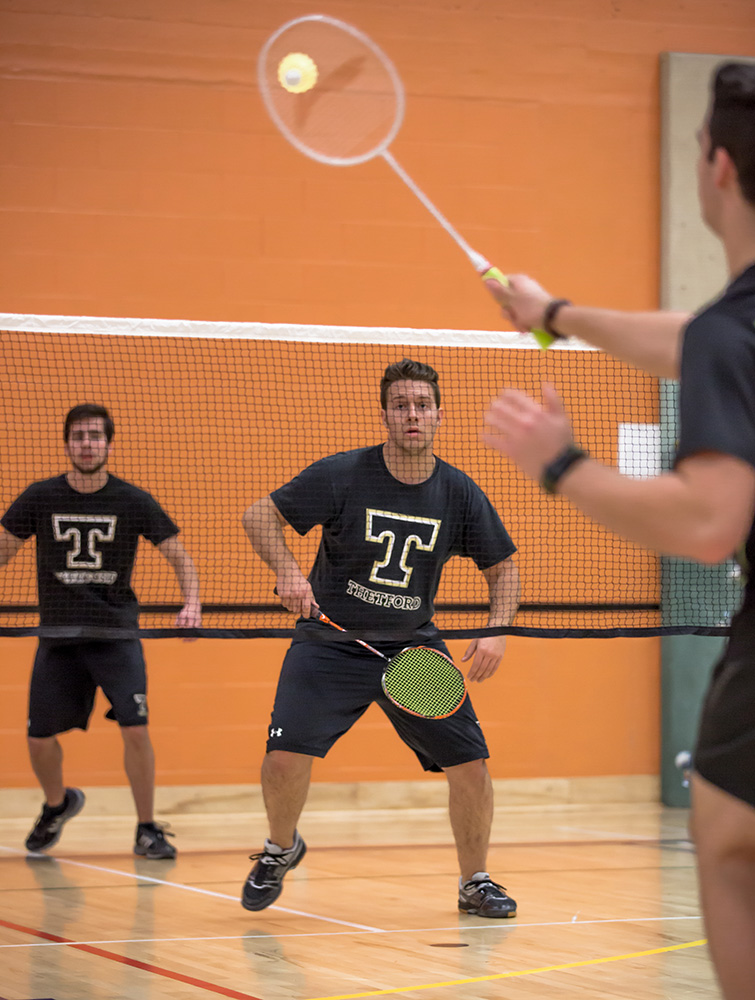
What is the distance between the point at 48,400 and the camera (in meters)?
7.14

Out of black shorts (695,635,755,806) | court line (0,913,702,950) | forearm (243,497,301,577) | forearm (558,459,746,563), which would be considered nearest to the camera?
forearm (558,459,746,563)

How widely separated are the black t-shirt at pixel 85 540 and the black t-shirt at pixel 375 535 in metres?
1.39

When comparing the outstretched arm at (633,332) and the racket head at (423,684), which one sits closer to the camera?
the outstretched arm at (633,332)

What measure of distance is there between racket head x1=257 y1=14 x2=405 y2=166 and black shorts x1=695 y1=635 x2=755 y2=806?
7.46ft

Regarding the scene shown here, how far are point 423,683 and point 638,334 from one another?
2.62 m

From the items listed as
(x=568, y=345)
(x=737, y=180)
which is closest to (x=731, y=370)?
(x=737, y=180)

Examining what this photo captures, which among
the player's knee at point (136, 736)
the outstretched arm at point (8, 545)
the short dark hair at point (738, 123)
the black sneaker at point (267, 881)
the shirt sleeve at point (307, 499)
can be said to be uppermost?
the short dark hair at point (738, 123)

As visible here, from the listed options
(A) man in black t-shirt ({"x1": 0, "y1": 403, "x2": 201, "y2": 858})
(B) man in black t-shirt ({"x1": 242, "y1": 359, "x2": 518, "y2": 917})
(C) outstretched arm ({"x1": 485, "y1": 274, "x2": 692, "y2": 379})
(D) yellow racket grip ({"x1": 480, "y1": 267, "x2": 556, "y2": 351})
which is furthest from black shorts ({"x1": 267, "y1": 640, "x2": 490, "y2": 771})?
(C) outstretched arm ({"x1": 485, "y1": 274, "x2": 692, "y2": 379})

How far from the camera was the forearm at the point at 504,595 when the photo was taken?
493 centimetres

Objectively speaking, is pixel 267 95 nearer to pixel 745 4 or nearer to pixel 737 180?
pixel 737 180

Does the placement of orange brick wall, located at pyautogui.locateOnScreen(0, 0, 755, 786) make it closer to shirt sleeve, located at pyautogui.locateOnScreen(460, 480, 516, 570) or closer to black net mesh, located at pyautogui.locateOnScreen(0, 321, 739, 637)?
black net mesh, located at pyautogui.locateOnScreen(0, 321, 739, 637)

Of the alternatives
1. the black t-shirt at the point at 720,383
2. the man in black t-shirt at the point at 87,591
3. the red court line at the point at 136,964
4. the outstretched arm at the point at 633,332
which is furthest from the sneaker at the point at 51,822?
the black t-shirt at the point at 720,383

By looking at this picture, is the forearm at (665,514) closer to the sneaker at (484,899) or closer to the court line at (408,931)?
the court line at (408,931)

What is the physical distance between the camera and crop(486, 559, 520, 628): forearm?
194 inches
